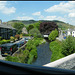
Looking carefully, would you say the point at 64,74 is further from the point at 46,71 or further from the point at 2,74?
the point at 2,74

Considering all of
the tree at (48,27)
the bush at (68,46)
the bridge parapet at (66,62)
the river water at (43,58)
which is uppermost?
the tree at (48,27)

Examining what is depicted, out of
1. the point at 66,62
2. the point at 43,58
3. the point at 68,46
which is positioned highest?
the point at 66,62

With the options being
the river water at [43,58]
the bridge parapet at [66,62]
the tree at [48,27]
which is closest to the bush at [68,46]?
the river water at [43,58]

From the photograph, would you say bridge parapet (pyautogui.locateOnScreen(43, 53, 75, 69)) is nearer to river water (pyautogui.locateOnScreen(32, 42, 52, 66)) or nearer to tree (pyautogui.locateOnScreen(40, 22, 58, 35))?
river water (pyautogui.locateOnScreen(32, 42, 52, 66))

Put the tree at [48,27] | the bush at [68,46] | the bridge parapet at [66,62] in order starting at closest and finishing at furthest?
1. the bridge parapet at [66,62]
2. the bush at [68,46]
3. the tree at [48,27]

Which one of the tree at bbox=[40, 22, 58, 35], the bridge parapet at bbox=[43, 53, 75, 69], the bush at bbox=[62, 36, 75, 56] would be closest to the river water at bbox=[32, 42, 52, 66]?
the bush at bbox=[62, 36, 75, 56]

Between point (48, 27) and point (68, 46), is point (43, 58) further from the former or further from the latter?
point (48, 27)

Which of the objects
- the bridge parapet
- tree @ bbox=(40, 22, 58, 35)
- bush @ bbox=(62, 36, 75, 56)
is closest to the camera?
the bridge parapet

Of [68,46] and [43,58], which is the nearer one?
[68,46]

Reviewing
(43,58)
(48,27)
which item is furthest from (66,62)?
(48,27)

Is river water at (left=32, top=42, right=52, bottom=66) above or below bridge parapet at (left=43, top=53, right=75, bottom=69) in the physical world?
below

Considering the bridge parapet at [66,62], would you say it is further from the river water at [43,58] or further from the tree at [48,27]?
the tree at [48,27]

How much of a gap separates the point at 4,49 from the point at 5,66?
33.6ft

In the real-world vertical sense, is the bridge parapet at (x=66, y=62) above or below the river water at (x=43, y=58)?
above
